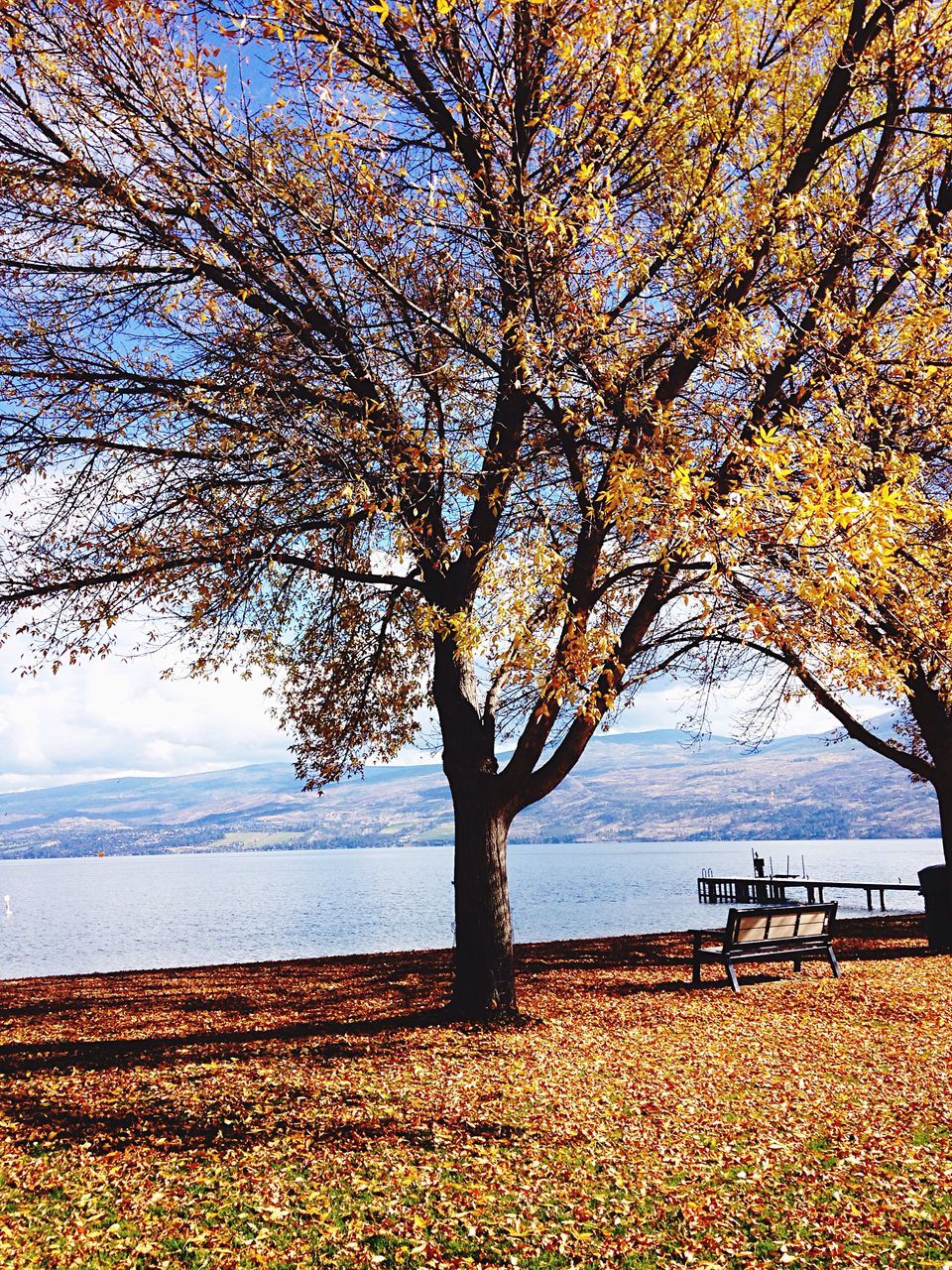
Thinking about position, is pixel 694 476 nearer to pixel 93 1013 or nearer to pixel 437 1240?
pixel 437 1240

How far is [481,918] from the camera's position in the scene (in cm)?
868


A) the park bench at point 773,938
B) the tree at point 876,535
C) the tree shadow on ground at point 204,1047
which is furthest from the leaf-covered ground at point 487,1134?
the tree at point 876,535

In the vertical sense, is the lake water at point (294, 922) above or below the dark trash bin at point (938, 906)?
below

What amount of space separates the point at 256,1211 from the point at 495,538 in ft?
18.9

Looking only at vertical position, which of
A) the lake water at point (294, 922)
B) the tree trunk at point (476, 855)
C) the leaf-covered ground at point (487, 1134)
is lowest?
the lake water at point (294, 922)

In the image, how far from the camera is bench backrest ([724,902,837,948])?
10453 mm

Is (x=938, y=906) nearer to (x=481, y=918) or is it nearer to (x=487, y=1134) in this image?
(x=481, y=918)

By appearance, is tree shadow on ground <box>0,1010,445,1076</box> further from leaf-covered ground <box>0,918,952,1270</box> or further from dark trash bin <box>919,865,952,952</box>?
dark trash bin <box>919,865,952,952</box>

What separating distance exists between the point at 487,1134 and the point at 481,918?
9.76 ft

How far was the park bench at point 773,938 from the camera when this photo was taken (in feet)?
34.2

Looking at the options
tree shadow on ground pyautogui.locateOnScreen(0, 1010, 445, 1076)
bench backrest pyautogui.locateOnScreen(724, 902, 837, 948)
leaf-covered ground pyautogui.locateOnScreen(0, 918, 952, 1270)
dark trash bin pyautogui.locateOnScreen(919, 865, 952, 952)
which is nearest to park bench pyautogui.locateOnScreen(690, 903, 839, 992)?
bench backrest pyautogui.locateOnScreen(724, 902, 837, 948)

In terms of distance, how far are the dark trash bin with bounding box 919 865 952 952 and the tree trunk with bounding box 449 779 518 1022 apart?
22.7 ft

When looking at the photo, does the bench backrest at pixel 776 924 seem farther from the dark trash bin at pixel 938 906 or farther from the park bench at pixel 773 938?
the dark trash bin at pixel 938 906

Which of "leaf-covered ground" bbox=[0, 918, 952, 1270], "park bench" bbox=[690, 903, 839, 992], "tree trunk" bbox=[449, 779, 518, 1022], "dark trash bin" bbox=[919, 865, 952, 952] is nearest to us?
"leaf-covered ground" bbox=[0, 918, 952, 1270]
